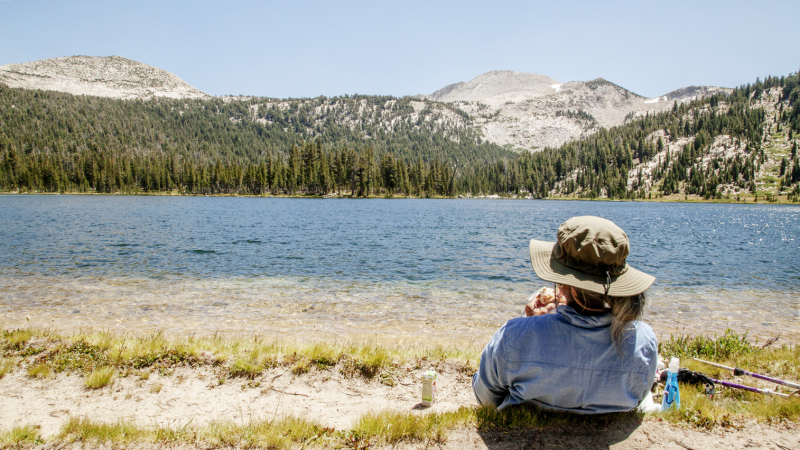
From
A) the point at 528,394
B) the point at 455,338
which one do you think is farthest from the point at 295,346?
the point at 528,394

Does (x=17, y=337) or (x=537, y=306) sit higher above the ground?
(x=537, y=306)

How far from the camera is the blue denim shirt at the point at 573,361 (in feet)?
11.8

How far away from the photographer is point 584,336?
3.58 metres

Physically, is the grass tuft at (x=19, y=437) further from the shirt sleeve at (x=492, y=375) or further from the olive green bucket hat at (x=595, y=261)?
the olive green bucket hat at (x=595, y=261)

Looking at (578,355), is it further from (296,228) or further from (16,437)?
(296,228)

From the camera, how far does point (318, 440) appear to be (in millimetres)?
4855

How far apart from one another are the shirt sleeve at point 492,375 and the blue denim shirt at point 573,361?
1 cm

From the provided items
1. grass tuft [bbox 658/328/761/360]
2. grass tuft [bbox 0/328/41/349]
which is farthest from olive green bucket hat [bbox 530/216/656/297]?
grass tuft [bbox 0/328/41/349]

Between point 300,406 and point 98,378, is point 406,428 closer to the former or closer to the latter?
point 300,406

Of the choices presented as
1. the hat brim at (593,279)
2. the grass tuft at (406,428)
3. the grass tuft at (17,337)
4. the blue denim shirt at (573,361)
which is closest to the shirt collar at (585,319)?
the blue denim shirt at (573,361)

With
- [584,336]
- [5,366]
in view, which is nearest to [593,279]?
[584,336]

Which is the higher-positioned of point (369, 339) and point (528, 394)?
point (528, 394)

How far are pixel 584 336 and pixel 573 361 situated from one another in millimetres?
283

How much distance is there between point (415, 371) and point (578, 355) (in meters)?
4.75
